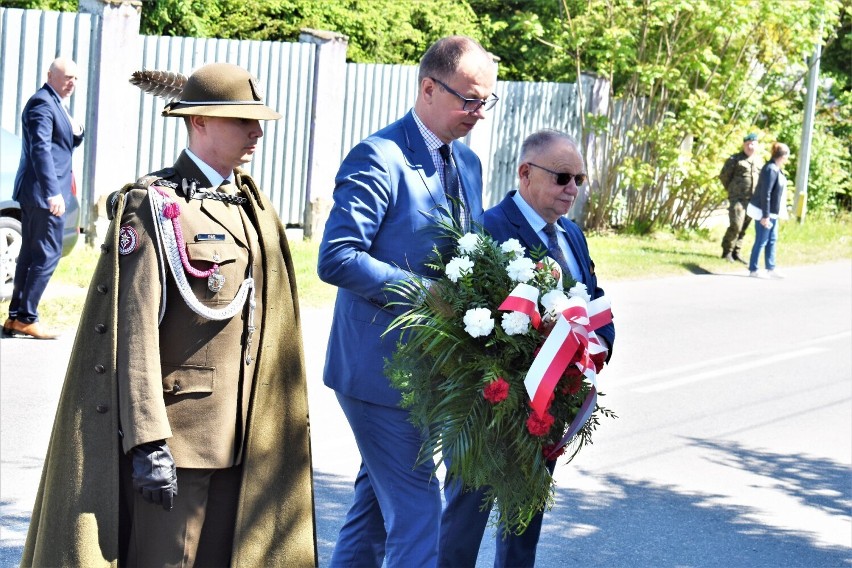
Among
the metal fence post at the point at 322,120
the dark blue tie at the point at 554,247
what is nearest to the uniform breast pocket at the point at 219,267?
the dark blue tie at the point at 554,247

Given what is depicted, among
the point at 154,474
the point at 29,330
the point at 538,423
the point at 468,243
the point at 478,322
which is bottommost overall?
the point at 29,330

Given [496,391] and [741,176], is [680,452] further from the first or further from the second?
[741,176]

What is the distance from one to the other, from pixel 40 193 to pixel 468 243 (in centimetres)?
598

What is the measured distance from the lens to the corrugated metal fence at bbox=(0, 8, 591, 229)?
41.2 feet

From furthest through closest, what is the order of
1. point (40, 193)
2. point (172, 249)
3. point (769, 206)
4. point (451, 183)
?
point (769, 206) < point (40, 193) < point (451, 183) < point (172, 249)

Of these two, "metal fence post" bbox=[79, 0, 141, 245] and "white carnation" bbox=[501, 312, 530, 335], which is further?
"metal fence post" bbox=[79, 0, 141, 245]

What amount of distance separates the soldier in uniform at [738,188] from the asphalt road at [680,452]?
532cm

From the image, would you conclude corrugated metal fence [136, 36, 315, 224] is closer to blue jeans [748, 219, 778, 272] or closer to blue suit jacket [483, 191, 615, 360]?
blue jeans [748, 219, 778, 272]

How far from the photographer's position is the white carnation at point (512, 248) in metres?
4.03

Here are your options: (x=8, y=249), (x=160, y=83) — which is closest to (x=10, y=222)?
(x=8, y=249)

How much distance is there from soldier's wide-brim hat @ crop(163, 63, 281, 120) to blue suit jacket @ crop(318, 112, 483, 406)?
0.39 metres

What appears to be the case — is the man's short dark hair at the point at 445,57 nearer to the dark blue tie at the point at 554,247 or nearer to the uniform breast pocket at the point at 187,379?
the dark blue tie at the point at 554,247

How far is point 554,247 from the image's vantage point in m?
4.57

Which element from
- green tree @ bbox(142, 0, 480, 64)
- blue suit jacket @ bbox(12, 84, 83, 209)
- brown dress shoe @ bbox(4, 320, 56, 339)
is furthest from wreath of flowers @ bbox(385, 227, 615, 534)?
green tree @ bbox(142, 0, 480, 64)
